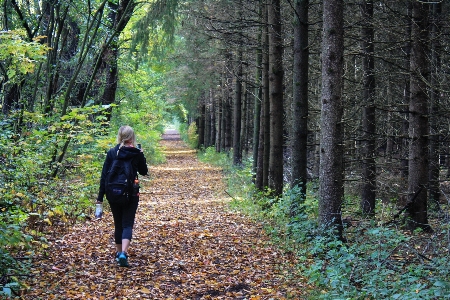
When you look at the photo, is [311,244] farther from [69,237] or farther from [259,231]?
[69,237]

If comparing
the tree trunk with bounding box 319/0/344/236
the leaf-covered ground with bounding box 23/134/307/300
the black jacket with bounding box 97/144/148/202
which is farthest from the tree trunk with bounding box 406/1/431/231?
the black jacket with bounding box 97/144/148/202

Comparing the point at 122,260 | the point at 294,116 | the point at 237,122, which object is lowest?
the point at 122,260

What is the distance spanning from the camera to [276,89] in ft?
38.7

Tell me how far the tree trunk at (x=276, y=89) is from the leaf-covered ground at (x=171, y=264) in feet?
5.70

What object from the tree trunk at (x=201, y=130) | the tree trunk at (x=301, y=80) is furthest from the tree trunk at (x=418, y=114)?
the tree trunk at (x=201, y=130)

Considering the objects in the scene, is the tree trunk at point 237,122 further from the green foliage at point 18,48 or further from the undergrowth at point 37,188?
the green foliage at point 18,48

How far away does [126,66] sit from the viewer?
1931cm

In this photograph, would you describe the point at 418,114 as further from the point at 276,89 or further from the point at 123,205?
the point at 123,205

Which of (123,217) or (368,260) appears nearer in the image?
(368,260)

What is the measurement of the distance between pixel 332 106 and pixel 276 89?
468 centimetres

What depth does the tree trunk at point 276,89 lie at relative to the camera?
11.7 metres

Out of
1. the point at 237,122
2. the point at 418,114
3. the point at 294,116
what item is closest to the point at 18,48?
the point at 294,116

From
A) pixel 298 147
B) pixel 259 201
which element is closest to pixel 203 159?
pixel 259 201

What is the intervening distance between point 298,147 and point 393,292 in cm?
541
